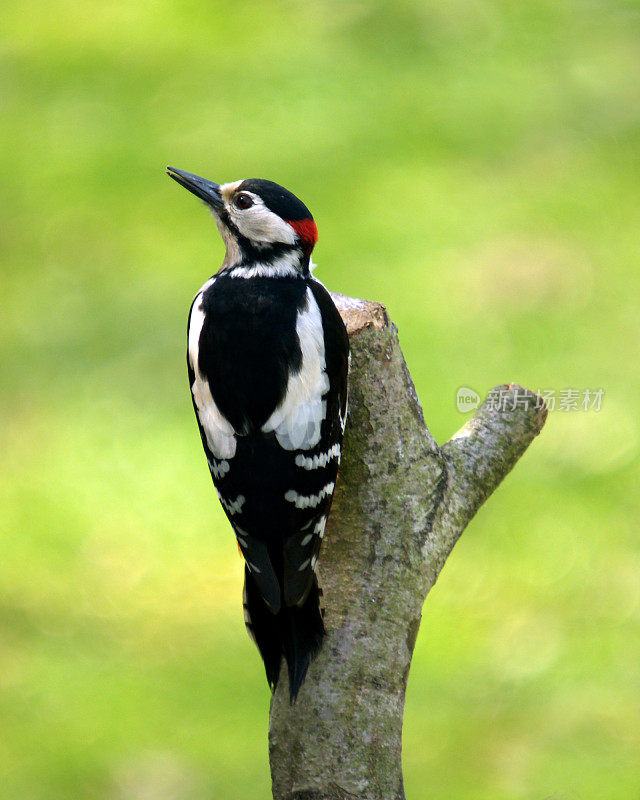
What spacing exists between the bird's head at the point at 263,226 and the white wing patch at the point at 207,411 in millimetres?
183

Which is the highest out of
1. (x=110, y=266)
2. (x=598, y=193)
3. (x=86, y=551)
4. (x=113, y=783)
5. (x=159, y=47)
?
(x=159, y=47)

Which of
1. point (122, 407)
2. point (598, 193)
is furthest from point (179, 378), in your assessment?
Result: point (598, 193)

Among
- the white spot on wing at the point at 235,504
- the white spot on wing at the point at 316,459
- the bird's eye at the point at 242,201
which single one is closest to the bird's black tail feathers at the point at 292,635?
the white spot on wing at the point at 235,504

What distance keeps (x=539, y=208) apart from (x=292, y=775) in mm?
5059

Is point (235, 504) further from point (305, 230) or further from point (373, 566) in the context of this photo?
point (305, 230)

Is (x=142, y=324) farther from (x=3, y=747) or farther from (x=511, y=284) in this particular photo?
(x=3, y=747)

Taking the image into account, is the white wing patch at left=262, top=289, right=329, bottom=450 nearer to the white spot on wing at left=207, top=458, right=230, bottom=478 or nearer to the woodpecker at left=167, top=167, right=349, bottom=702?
the woodpecker at left=167, top=167, right=349, bottom=702

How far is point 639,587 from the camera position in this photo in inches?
183

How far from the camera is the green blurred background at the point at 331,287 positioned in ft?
13.4

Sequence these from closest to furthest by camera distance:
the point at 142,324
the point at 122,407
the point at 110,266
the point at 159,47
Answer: the point at 122,407 < the point at 142,324 < the point at 110,266 < the point at 159,47

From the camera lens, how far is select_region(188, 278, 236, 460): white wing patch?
244 cm

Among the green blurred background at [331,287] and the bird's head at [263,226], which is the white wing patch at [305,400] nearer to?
the bird's head at [263,226]

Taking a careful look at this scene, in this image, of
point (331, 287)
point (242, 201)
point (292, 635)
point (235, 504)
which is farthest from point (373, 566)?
point (331, 287)

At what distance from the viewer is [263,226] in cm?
262
